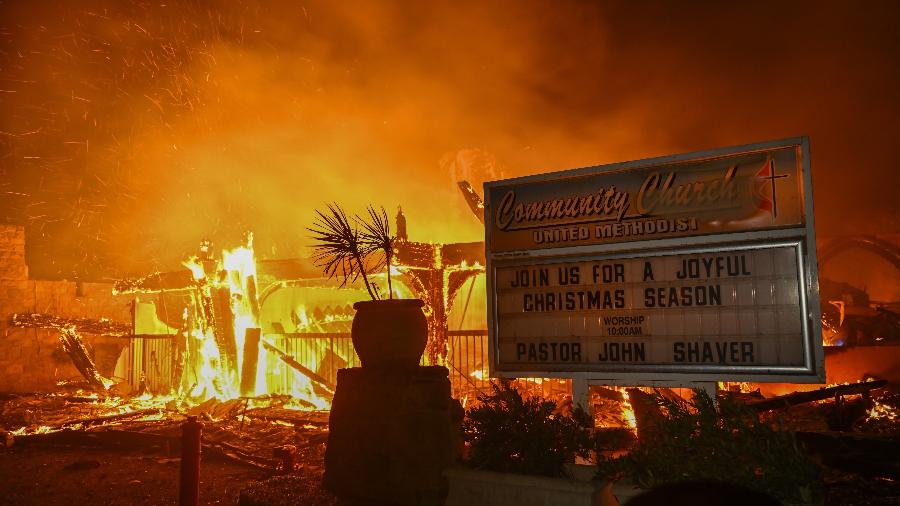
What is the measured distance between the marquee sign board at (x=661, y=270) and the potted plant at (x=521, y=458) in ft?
2.88

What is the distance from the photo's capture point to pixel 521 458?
17.7 ft

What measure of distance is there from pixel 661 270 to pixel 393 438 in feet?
11.0

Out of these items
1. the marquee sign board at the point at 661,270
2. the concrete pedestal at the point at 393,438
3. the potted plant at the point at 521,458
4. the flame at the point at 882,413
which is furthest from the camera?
the flame at the point at 882,413

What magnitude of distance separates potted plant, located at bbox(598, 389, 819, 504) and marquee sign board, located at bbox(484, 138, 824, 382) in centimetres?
107

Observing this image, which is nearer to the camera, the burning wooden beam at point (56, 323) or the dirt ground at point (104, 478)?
the dirt ground at point (104, 478)

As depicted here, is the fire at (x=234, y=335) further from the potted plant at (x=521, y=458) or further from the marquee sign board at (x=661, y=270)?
the potted plant at (x=521, y=458)

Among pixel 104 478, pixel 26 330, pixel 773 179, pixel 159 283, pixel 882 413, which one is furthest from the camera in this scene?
pixel 26 330

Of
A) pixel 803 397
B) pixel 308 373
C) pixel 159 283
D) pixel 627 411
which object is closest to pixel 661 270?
pixel 803 397

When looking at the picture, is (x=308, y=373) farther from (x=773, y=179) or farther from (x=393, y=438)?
(x=773, y=179)

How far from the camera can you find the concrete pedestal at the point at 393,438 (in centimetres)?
574

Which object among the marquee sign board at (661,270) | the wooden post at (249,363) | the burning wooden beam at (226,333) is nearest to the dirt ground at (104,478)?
the wooden post at (249,363)

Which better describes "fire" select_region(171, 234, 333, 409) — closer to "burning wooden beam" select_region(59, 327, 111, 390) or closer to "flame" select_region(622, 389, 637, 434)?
"burning wooden beam" select_region(59, 327, 111, 390)

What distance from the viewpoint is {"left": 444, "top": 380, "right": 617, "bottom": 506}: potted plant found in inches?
192

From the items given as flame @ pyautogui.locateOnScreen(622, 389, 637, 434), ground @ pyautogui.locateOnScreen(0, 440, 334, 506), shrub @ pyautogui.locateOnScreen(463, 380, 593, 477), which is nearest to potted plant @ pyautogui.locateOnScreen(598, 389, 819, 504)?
shrub @ pyautogui.locateOnScreen(463, 380, 593, 477)
